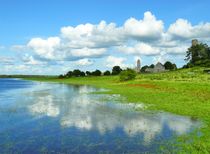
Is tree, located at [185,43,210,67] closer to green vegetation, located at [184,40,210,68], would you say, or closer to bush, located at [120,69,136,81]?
green vegetation, located at [184,40,210,68]

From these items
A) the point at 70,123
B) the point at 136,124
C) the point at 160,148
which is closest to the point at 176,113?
the point at 136,124

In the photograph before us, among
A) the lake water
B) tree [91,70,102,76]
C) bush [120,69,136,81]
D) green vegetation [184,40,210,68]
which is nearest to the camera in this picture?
the lake water

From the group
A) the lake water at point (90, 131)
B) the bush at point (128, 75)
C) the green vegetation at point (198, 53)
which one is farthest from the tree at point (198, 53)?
the lake water at point (90, 131)

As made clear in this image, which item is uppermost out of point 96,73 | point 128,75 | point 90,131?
point 96,73

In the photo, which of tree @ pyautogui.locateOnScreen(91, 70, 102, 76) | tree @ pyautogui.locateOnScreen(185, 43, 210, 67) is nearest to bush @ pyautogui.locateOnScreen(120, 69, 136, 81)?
tree @ pyautogui.locateOnScreen(185, 43, 210, 67)

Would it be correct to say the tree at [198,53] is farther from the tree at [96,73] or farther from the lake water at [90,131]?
the lake water at [90,131]

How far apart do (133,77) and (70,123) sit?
284 ft

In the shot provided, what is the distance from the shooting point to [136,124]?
2303cm

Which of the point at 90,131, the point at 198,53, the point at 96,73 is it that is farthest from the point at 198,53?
the point at 90,131

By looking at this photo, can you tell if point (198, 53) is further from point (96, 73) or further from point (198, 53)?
point (96, 73)

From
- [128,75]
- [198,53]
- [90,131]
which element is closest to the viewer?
[90,131]

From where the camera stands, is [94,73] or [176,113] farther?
[94,73]

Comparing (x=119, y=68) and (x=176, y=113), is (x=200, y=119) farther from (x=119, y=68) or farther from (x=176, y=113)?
(x=119, y=68)

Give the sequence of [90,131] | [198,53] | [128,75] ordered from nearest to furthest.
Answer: [90,131]
[128,75]
[198,53]
